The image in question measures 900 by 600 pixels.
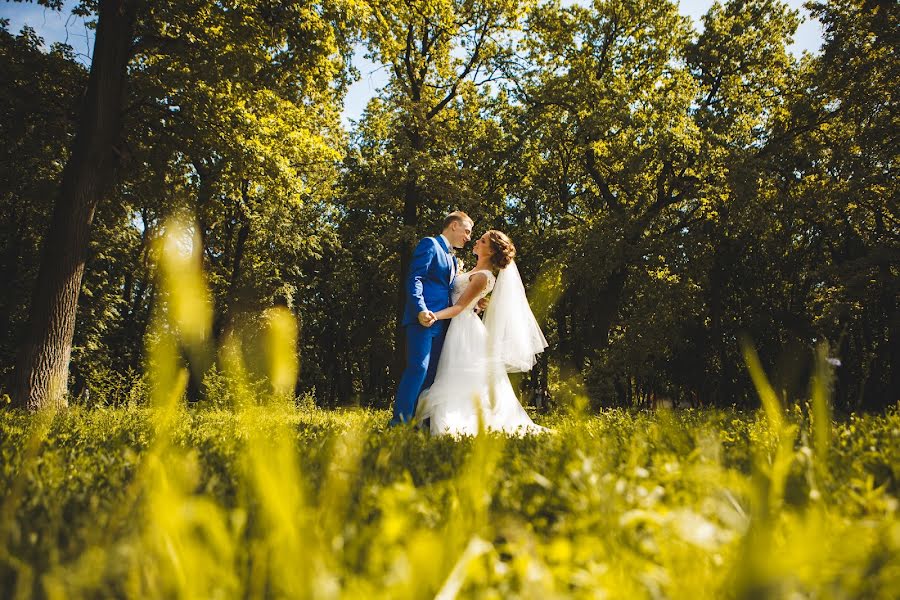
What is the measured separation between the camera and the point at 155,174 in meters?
11.4

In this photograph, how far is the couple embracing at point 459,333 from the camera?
6742 mm

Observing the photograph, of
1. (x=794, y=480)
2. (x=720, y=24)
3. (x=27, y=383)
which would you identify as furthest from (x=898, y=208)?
(x=27, y=383)

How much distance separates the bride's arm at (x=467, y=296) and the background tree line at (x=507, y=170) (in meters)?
4.79

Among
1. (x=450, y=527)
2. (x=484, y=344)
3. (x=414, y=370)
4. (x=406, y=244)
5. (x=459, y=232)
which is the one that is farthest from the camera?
(x=406, y=244)

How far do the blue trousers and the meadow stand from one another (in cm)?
412

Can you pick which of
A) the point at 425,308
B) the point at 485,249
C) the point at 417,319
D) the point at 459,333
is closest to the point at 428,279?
the point at 425,308

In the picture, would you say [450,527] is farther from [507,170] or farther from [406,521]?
[507,170]

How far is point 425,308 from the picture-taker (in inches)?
280

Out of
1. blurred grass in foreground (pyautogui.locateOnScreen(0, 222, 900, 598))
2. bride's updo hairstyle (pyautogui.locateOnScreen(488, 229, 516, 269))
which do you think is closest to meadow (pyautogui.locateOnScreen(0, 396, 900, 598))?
blurred grass in foreground (pyautogui.locateOnScreen(0, 222, 900, 598))

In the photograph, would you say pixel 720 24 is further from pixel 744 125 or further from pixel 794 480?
pixel 794 480

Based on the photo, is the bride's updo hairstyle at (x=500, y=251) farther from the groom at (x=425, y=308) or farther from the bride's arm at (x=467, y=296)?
the bride's arm at (x=467, y=296)

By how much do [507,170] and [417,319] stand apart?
15986 mm

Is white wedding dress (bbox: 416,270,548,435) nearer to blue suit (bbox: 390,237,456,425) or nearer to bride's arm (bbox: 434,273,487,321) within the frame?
bride's arm (bbox: 434,273,487,321)

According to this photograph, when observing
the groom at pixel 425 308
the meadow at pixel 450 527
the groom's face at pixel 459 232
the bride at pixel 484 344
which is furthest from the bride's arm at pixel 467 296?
the meadow at pixel 450 527
